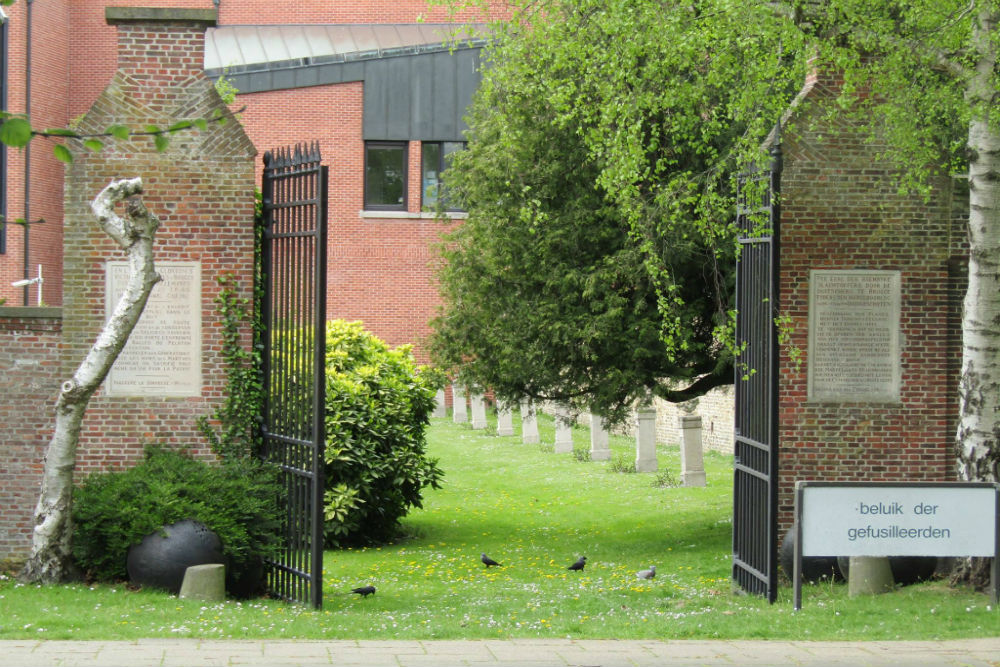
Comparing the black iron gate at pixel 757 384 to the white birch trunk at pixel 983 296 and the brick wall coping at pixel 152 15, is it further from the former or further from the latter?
the brick wall coping at pixel 152 15

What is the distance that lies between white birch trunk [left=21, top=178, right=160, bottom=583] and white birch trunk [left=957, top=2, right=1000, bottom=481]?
6525 mm

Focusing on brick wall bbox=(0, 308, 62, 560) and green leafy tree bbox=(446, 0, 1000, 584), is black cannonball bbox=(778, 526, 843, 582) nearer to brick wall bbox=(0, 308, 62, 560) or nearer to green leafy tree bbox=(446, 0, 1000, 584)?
green leafy tree bbox=(446, 0, 1000, 584)

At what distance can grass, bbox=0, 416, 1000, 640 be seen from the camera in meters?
8.27

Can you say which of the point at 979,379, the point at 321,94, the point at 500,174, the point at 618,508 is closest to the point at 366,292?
the point at 321,94

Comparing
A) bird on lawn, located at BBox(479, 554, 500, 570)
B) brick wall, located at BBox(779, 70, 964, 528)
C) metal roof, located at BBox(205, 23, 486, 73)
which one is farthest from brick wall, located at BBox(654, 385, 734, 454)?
metal roof, located at BBox(205, 23, 486, 73)

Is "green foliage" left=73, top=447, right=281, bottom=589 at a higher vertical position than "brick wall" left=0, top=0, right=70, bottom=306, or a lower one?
lower

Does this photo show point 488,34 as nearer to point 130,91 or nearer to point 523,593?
point 130,91

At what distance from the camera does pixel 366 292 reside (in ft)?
116

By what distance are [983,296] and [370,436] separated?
26.6 feet

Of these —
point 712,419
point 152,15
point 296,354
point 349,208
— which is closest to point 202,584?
point 296,354

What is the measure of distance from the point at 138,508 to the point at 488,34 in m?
7.22

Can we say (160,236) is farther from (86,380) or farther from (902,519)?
(902,519)

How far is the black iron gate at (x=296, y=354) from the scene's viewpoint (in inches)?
371

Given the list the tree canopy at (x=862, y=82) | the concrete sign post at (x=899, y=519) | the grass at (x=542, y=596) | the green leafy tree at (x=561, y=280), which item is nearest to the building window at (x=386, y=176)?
the grass at (x=542, y=596)
